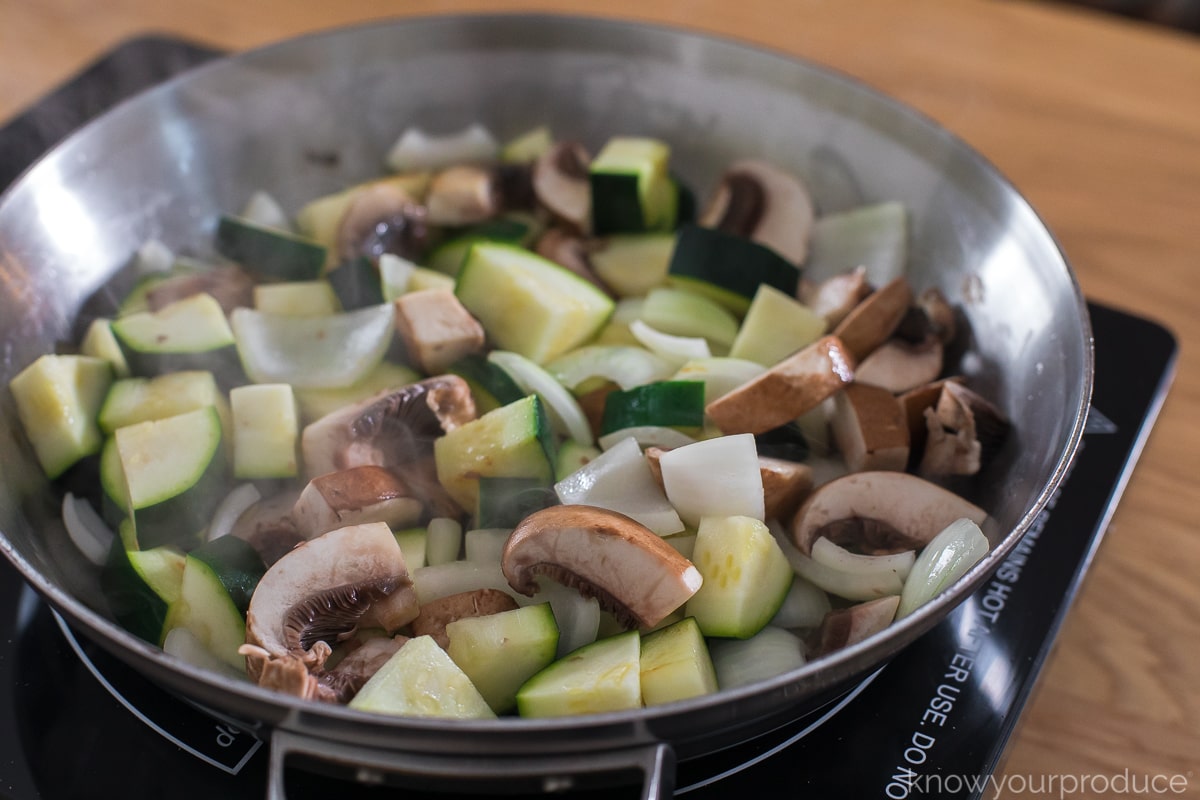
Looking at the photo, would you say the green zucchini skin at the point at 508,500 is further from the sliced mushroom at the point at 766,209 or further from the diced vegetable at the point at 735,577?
the sliced mushroom at the point at 766,209

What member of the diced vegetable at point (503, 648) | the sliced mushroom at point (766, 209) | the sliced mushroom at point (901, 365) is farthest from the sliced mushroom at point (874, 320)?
the diced vegetable at point (503, 648)

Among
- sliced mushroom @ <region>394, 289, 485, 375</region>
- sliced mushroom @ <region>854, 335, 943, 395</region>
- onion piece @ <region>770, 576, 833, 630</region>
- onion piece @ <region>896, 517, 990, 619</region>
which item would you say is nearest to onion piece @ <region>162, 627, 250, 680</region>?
sliced mushroom @ <region>394, 289, 485, 375</region>

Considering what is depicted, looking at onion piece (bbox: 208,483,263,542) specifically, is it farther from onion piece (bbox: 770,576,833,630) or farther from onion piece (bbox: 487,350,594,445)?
onion piece (bbox: 770,576,833,630)

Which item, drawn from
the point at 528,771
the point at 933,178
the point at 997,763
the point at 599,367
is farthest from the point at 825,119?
the point at 528,771

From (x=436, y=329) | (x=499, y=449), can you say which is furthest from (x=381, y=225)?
(x=499, y=449)

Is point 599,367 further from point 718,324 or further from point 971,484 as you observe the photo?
point 971,484

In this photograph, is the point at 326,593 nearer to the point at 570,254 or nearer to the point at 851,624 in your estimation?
the point at 851,624

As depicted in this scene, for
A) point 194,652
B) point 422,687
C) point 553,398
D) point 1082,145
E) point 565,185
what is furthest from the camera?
point 1082,145
